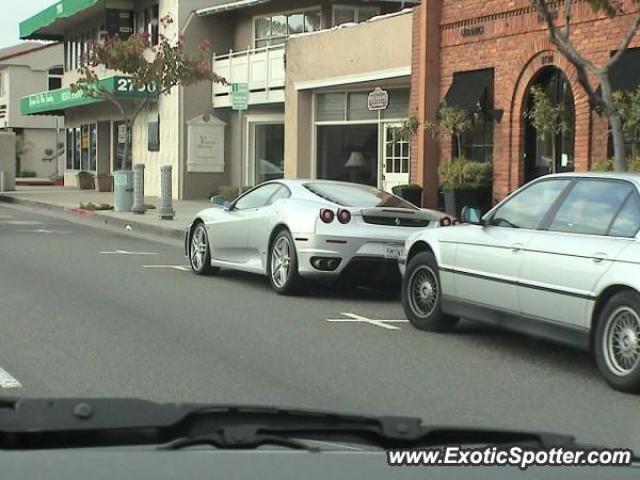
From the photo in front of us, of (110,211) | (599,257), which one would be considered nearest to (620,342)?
(599,257)

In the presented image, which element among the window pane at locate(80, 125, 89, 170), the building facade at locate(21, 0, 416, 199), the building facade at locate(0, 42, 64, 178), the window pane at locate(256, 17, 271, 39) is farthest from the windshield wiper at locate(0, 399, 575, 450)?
the building facade at locate(0, 42, 64, 178)

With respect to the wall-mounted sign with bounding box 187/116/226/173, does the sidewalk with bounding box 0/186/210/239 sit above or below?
below

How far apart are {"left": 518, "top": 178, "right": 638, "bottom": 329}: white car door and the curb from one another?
41.7ft

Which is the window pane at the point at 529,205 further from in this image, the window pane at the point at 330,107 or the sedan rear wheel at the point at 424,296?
the window pane at the point at 330,107

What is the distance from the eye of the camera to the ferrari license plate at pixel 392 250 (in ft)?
35.4

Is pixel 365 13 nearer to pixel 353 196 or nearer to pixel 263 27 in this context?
pixel 263 27

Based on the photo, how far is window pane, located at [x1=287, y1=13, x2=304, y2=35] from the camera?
2766 centimetres

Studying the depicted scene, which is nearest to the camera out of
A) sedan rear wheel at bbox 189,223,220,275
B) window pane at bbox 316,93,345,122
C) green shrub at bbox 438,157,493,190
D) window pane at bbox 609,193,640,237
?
window pane at bbox 609,193,640,237

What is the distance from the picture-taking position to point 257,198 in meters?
12.3

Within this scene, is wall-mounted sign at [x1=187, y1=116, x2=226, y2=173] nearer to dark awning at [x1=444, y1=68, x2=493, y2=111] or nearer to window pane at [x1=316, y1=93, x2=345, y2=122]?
window pane at [x1=316, y1=93, x2=345, y2=122]

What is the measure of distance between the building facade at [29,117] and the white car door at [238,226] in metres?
45.6

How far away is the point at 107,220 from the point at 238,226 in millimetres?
12244

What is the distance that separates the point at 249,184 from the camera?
29.9 meters

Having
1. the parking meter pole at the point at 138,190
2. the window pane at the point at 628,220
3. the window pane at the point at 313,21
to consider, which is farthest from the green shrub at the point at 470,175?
the window pane at the point at 628,220
